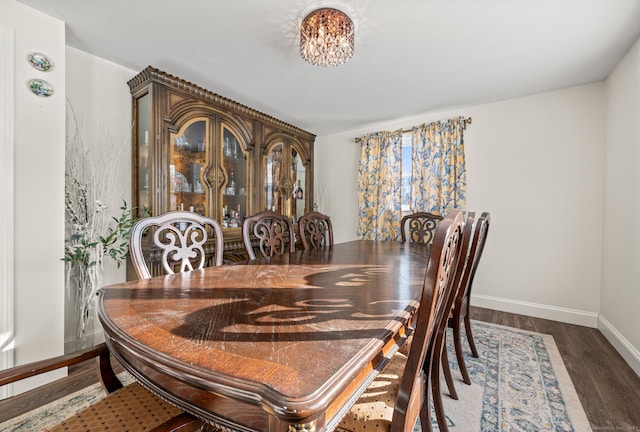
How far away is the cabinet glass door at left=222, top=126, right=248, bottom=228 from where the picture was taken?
2.90 m

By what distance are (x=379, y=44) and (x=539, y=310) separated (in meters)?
3.00

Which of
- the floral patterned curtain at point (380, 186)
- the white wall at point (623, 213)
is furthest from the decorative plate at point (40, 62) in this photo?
the white wall at point (623, 213)

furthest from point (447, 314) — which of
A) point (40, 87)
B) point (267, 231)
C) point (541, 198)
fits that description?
point (40, 87)

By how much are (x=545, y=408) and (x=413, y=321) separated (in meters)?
1.26

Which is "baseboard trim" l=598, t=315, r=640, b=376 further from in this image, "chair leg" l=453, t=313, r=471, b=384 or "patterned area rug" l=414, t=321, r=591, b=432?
"chair leg" l=453, t=313, r=471, b=384

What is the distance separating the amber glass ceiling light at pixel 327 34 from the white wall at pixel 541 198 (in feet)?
6.96

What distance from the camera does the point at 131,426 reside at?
78 centimetres

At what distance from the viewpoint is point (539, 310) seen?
9.29 feet

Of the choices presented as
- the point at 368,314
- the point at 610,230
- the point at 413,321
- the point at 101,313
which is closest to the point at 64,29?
the point at 101,313

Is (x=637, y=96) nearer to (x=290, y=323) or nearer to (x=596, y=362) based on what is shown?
(x=596, y=362)

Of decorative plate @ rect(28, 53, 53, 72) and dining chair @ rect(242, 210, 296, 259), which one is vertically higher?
decorative plate @ rect(28, 53, 53, 72)

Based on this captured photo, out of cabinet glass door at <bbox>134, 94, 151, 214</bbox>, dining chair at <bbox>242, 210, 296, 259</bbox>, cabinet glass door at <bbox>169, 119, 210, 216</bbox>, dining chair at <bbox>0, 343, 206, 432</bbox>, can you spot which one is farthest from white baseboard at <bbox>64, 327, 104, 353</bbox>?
dining chair at <bbox>0, 343, 206, 432</bbox>

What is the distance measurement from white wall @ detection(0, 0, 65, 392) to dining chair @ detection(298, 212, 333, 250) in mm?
1667

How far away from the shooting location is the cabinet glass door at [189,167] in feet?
8.07
